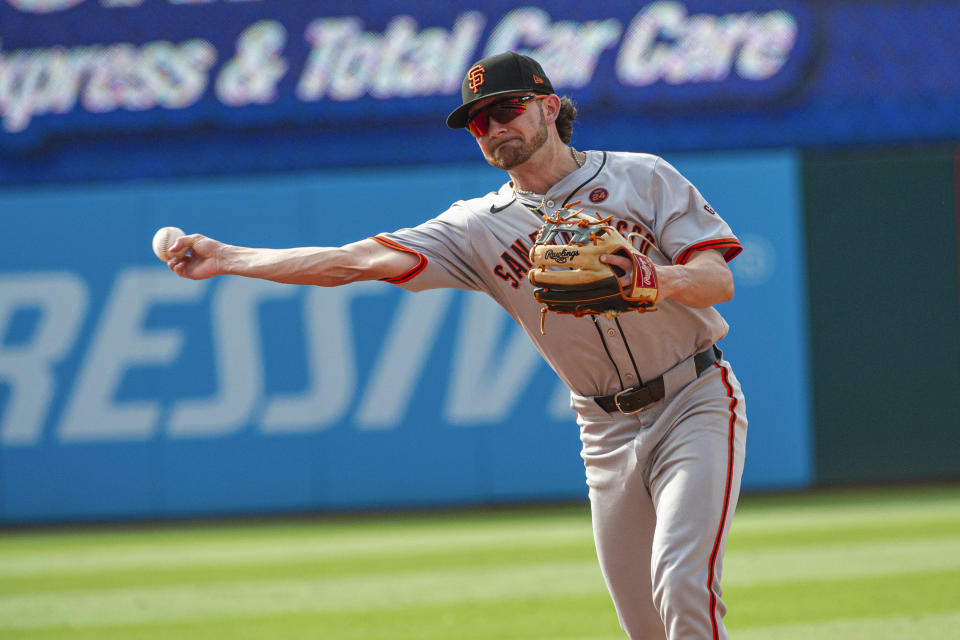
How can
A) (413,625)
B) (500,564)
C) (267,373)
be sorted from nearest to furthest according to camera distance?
1. (413,625)
2. (500,564)
3. (267,373)

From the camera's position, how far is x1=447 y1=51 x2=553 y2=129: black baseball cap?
341 centimetres

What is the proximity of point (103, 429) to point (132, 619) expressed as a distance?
4034 millimetres

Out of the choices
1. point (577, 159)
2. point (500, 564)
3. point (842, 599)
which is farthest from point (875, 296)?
point (577, 159)

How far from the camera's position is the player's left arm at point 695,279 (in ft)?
10.0

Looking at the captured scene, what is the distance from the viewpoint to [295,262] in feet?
11.0

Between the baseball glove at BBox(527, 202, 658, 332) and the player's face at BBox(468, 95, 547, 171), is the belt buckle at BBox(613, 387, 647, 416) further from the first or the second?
the player's face at BBox(468, 95, 547, 171)

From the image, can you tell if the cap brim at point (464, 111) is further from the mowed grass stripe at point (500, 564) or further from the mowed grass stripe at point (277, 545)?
the mowed grass stripe at point (277, 545)

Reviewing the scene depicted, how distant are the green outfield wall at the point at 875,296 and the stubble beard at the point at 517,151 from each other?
6.85m

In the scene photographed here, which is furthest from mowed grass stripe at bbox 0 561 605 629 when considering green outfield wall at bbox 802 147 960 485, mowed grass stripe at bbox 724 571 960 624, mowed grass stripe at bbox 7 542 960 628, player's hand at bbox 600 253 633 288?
green outfield wall at bbox 802 147 960 485

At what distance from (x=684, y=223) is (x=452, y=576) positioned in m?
3.83

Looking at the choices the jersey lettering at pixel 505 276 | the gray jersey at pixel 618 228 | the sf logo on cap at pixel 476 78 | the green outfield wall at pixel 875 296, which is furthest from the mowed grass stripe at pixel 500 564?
the sf logo on cap at pixel 476 78

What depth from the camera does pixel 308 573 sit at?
699 centimetres

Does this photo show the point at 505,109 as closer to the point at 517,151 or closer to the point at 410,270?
the point at 517,151

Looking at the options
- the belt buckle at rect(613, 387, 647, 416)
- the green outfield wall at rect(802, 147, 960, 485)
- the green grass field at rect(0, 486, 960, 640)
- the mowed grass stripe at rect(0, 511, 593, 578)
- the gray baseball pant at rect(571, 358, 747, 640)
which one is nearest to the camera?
the gray baseball pant at rect(571, 358, 747, 640)
